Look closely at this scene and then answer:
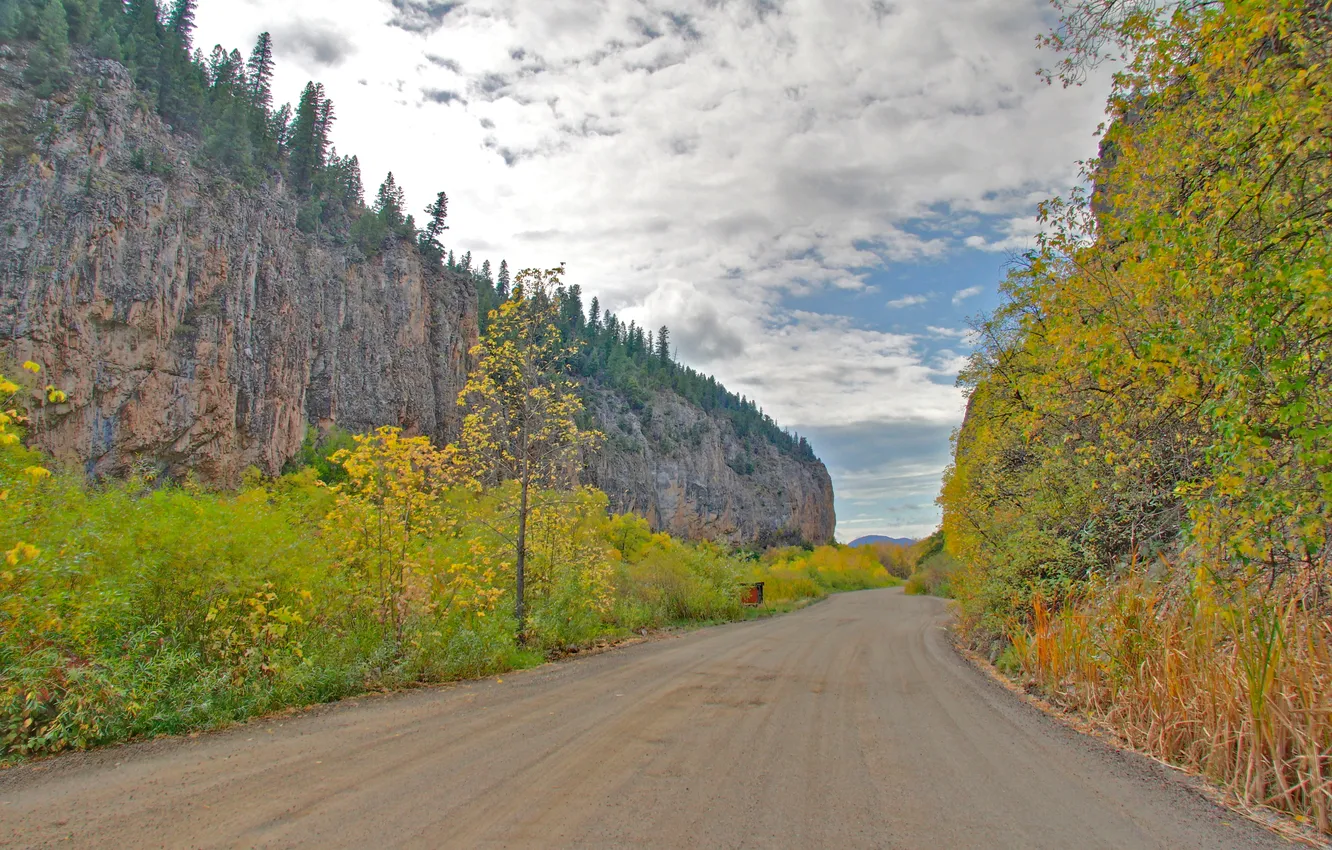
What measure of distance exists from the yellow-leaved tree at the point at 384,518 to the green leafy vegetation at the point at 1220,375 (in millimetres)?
8884

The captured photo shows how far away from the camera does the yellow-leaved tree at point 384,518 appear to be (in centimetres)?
932

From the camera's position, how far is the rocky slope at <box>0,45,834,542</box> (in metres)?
37.0

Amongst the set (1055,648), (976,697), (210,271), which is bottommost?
(976,697)

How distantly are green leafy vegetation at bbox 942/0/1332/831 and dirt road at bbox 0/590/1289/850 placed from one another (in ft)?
2.70

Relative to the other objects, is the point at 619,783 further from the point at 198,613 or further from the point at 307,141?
the point at 307,141

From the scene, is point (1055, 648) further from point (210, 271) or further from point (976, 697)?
point (210, 271)

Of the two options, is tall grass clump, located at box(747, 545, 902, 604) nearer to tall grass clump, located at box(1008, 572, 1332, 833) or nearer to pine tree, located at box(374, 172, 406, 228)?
tall grass clump, located at box(1008, 572, 1332, 833)

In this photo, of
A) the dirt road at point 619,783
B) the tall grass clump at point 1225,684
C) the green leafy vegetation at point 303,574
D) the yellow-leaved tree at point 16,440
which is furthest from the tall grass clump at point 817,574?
the yellow-leaved tree at point 16,440

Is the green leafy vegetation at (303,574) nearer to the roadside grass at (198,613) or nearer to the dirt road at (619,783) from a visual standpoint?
the roadside grass at (198,613)

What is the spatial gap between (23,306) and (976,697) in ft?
163

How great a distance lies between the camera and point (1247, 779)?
473 centimetres

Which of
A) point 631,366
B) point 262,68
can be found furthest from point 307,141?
point 631,366

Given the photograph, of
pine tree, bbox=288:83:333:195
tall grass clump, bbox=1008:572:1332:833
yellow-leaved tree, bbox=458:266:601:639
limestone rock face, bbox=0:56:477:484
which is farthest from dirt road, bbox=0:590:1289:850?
pine tree, bbox=288:83:333:195

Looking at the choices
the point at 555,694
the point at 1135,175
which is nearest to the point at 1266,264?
the point at 1135,175
